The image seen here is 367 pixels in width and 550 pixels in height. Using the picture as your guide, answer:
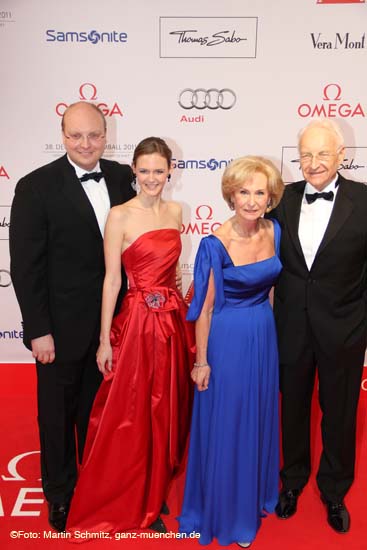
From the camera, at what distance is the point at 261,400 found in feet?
7.91

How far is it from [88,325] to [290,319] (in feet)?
3.20

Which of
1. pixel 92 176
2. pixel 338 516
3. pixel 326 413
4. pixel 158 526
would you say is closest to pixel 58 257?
pixel 92 176

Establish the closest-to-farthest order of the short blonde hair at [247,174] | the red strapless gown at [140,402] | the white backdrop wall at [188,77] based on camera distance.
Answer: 1. the short blonde hair at [247,174]
2. the red strapless gown at [140,402]
3. the white backdrop wall at [188,77]

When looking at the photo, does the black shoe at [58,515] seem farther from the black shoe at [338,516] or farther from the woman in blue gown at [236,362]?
the black shoe at [338,516]

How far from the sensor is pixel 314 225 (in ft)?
7.90

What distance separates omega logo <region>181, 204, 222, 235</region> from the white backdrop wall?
15 cm

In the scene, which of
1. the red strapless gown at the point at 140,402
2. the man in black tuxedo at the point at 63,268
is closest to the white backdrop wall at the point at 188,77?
the man in black tuxedo at the point at 63,268

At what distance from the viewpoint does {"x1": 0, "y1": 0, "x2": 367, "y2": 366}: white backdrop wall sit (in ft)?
13.1

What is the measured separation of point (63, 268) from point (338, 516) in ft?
6.05

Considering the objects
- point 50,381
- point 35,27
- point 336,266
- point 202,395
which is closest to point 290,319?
point 336,266

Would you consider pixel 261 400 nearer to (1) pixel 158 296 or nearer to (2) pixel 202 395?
(2) pixel 202 395

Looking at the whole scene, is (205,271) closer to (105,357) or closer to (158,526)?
(105,357)

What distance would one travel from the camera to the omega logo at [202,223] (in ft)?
14.5

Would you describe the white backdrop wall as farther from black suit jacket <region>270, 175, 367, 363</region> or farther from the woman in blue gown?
the woman in blue gown
